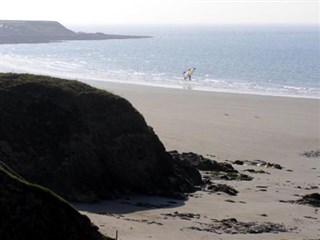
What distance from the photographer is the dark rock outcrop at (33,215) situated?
29.9 feet

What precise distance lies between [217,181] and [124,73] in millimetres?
55099

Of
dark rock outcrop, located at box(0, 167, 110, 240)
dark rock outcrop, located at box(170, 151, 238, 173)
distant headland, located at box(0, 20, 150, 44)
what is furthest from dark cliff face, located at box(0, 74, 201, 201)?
distant headland, located at box(0, 20, 150, 44)

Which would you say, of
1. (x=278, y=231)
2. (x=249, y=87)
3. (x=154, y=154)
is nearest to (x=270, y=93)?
(x=249, y=87)

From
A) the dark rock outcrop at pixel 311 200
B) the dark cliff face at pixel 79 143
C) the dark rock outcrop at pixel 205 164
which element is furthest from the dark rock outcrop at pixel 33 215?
the dark rock outcrop at pixel 205 164

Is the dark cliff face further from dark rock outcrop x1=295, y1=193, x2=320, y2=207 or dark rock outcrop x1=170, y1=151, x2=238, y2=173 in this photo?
dark rock outcrop x1=295, y1=193, x2=320, y2=207

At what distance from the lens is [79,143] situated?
18.6 metres

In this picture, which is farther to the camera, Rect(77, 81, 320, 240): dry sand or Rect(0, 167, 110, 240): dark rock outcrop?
Rect(77, 81, 320, 240): dry sand

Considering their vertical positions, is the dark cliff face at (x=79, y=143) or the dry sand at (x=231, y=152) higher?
the dark cliff face at (x=79, y=143)

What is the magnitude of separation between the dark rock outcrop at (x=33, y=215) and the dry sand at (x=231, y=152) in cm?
414

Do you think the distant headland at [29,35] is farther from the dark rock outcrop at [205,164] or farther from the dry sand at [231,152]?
the dark rock outcrop at [205,164]

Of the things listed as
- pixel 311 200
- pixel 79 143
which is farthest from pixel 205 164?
pixel 79 143

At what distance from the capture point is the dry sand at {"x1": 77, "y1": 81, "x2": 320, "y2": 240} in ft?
51.0

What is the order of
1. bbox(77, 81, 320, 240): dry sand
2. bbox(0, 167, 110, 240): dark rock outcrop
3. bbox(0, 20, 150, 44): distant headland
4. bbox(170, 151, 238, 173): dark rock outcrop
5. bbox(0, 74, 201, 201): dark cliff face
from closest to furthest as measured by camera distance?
bbox(0, 167, 110, 240): dark rock outcrop → bbox(77, 81, 320, 240): dry sand → bbox(0, 74, 201, 201): dark cliff face → bbox(170, 151, 238, 173): dark rock outcrop → bbox(0, 20, 150, 44): distant headland

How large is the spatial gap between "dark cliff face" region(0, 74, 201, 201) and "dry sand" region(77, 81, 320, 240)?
2.81ft
